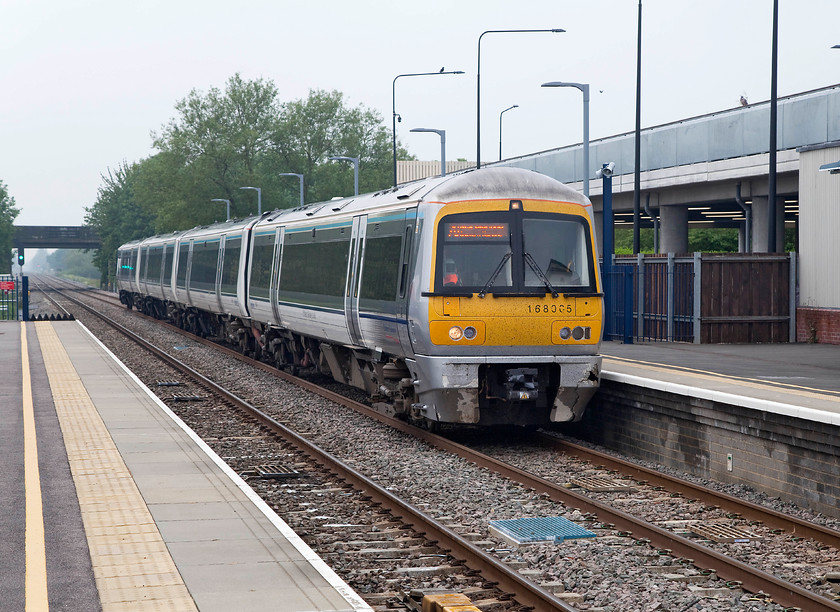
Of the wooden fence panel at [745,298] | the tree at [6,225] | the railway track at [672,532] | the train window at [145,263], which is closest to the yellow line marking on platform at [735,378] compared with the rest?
the railway track at [672,532]

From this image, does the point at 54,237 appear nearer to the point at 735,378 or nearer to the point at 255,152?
the point at 255,152

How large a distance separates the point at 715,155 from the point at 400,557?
24803 millimetres

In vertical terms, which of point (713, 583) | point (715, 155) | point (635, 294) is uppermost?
point (715, 155)

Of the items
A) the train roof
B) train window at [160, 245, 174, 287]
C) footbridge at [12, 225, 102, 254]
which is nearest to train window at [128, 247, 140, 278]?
train window at [160, 245, 174, 287]

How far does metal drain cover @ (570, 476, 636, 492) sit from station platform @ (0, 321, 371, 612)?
349 centimetres

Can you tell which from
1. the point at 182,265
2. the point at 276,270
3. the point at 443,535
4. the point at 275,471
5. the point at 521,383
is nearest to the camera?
the point at 443,535

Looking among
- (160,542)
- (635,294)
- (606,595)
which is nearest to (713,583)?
(606,595)

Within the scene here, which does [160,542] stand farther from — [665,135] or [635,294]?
[665,135]

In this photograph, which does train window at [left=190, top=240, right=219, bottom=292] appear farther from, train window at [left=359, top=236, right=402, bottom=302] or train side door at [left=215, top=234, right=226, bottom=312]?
train window at [left=359, top=236, right=402, bottom=302]

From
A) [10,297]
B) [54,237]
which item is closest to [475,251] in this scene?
[10,297]

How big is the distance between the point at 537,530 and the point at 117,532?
10.9 feet

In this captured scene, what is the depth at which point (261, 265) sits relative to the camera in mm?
24000

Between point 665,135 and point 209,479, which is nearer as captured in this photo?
point 209,479

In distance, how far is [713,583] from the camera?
25.9ft
